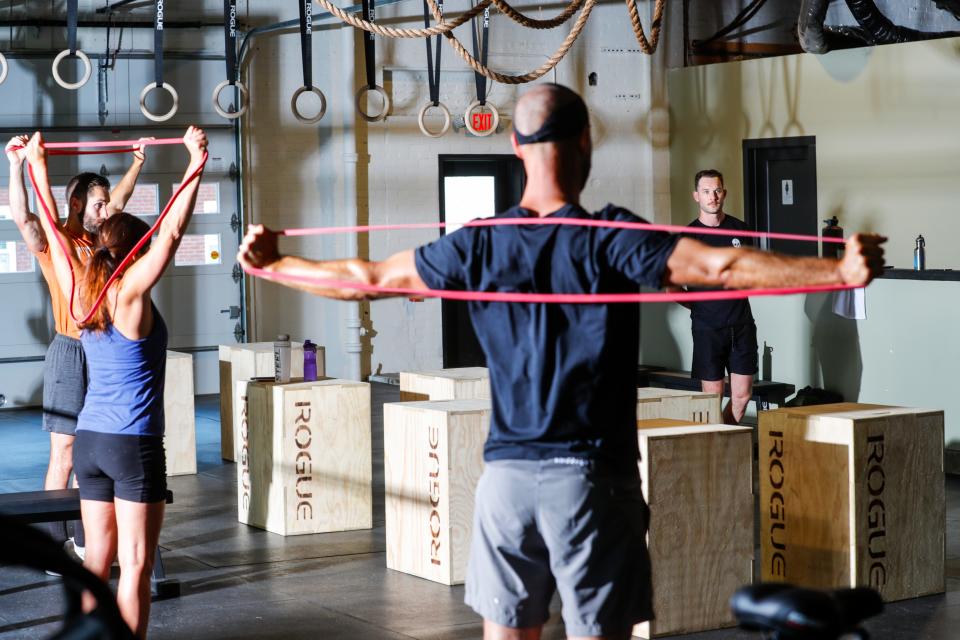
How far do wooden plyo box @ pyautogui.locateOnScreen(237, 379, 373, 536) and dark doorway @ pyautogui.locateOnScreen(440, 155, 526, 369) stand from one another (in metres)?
5.93

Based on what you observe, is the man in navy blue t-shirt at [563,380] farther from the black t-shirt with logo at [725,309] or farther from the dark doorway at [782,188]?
the dark doorway at [782,188]

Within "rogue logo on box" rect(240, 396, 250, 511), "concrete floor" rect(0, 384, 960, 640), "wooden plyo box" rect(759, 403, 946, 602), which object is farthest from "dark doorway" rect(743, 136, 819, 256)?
"wooden plyo box" rect(759, 403, 946, 602)

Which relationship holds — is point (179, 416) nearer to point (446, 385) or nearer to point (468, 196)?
point (446, 385)

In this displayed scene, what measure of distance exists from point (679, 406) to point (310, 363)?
6.18 feet

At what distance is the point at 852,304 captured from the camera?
7848 mm

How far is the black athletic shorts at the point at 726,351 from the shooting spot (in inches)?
285

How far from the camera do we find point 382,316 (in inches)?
463

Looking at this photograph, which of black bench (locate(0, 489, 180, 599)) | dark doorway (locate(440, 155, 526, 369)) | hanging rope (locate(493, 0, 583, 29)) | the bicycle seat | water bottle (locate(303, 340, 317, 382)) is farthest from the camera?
dark doorway (locate(440, 155, 526, 369))

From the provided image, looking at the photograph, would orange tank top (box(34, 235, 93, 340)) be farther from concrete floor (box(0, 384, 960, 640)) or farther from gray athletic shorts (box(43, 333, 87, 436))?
concrete floor (box(0, 384, 960, 640))

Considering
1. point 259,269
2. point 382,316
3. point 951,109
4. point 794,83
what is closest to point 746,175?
point 794,83

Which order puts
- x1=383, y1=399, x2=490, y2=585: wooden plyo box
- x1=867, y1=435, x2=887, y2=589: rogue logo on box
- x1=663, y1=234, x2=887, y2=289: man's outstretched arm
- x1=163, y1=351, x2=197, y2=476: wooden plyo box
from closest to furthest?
x1=663, y1=234, x2=887, y2=289: man's outstretched arm, x1=867, y1=435, x2=887, y2=589: rogue logo on box, x1=383, y1=399, x2=490, y2=585: wooden plyo box, x1=163, y1=351, x2=197, y2=476: wooden plyo box

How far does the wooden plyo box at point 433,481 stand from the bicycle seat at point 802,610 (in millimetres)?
3007

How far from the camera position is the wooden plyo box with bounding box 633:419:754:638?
168 inches

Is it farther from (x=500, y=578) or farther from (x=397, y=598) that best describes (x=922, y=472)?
(x=500, y=578)
